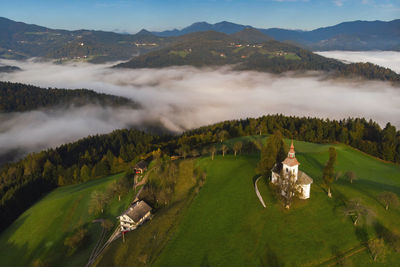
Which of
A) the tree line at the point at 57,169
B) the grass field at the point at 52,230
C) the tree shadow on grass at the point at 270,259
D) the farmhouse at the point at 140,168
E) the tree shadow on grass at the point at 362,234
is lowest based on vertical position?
the tree line at the point at 57,169

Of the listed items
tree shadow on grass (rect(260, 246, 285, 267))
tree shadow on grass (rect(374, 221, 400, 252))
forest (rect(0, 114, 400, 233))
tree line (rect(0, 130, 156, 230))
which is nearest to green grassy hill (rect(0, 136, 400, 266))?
tree shadow on grass (rect(260, 246, 285, 267))

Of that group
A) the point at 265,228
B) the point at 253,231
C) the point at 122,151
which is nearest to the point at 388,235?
the point at 265,228

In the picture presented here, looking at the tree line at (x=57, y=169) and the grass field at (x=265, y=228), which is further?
the tree line at (x=57, y=169)

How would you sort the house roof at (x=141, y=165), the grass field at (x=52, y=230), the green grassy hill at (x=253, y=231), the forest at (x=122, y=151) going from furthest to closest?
the forest at (x=122, y=151), the house roof at (x=141, y=165), the grass field at (x=52, y=230), the green grassy hill at (x=253, y=231)

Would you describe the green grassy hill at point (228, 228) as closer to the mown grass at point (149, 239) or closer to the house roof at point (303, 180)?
the mown grass at point (149, 239)

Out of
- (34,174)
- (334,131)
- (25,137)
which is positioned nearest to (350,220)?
(334,131)

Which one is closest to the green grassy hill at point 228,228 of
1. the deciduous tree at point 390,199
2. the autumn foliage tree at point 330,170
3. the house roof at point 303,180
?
the deciduous tree at point 390,199

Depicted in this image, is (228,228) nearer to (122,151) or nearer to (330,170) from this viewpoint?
(330,170)

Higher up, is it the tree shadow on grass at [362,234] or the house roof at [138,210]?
the tree shadow on grass at [362,234]

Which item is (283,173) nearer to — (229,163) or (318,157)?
(229,163)
